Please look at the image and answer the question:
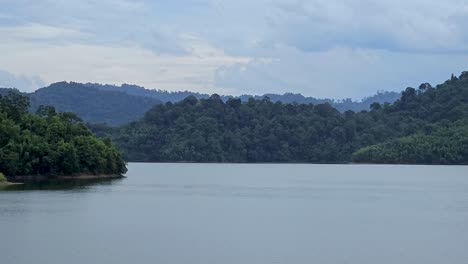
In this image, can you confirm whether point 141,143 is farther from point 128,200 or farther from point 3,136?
point 128,200

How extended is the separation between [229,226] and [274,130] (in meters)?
124

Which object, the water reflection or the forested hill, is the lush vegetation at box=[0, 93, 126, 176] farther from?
the forested hill

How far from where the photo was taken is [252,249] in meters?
37.2

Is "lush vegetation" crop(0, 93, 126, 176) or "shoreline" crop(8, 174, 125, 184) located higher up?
"lush vegetation" crop(0, 93, 126, 176)

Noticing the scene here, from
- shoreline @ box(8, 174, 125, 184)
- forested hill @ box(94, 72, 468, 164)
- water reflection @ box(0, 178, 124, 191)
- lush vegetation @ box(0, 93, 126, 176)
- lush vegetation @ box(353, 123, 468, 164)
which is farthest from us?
forested hill @ box(94, 72, 468, 164)

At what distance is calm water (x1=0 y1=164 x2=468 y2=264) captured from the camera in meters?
35.5

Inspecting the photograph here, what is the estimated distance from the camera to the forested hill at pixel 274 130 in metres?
166

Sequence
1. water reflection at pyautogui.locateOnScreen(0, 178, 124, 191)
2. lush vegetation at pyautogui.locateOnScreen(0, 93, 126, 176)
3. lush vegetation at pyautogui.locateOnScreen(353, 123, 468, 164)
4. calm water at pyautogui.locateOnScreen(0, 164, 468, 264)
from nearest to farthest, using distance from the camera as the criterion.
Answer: calm water at pyautogui.locateOnScreen(0, 164, 468, 264), water reflection at pyautogui.locateOnScreen(0, 178, 124, 191), lush vegetation at pyautogui.locateOnScreen(0, 93, 126, 176), lush vegetation at pyautogui.locateOnScreen(353, 123, 468, 164)

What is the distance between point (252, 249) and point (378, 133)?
430 feet

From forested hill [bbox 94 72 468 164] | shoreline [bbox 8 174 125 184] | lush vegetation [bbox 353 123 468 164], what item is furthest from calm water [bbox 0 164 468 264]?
forested hill [bbox 94 72 468 164]

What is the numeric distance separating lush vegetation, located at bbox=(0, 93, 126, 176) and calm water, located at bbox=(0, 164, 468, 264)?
8603 mm

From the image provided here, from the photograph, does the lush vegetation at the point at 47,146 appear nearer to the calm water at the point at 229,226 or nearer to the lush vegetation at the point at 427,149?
the calm water at the point at 229,226

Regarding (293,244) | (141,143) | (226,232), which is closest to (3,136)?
(226,232)

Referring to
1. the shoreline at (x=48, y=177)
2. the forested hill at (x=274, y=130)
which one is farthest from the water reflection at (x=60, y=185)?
the forested hill at (x=274, y=130)
